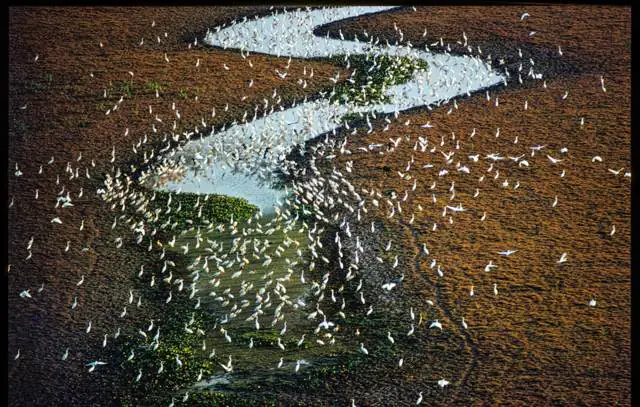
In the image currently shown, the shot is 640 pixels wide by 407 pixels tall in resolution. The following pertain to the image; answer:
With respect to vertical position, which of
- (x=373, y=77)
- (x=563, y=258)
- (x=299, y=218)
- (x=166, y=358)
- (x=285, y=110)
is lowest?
(x=166, y=358)

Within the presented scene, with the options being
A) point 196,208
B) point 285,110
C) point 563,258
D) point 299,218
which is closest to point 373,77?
point 285,110

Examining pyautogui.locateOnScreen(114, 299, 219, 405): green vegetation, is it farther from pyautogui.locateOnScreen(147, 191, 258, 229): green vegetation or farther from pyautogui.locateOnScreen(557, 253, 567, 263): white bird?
pyautogui.locateOnScreen(557, 253, 567, 263): white bird

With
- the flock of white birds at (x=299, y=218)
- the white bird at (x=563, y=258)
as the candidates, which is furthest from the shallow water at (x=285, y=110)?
the white bird at (x=563, y=258)

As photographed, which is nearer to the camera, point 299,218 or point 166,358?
point 166,358

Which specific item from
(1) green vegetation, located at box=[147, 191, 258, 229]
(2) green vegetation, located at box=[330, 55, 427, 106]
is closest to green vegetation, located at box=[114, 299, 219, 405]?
(1) green vegetation, located at box=[147, 191, 258, 229]

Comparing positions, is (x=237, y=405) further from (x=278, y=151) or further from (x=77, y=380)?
(x=278, y=151)

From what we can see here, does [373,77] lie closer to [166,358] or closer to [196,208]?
[196,208]
